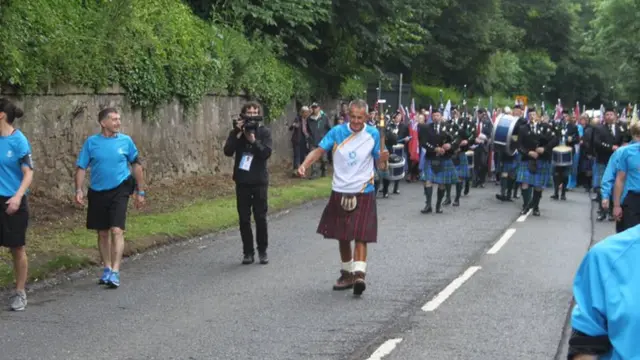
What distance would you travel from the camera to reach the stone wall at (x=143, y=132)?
15297 mm

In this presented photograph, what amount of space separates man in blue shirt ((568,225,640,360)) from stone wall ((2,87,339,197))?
1226 cm

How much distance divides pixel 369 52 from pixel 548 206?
9.99 m

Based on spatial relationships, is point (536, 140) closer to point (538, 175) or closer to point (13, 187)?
point (538, 175)

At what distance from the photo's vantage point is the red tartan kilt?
10.1m

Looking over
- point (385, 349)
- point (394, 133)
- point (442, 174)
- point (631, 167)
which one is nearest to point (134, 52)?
point (442, 174)

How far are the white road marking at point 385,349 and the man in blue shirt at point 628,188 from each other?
10.2 ft

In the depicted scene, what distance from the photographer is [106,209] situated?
1034 centimetres

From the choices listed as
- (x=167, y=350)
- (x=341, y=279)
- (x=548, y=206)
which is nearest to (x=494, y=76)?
(x=548, y=206)

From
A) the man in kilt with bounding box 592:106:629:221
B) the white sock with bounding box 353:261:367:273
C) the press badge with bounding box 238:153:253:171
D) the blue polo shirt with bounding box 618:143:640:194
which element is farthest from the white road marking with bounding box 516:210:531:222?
the white sock with bounding box 353:261:367:273

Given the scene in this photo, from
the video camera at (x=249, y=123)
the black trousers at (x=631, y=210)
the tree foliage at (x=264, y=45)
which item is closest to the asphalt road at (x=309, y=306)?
the black trousers at (x=631, y=210)

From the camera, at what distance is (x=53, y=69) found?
15.3 m

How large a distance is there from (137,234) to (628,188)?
246 inches

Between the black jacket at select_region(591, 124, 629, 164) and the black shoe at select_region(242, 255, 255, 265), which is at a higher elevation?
the black jacket at select_region(591, 124, 629, 164)

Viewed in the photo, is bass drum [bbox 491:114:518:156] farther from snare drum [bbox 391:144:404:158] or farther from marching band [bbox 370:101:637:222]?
snare drum [bbox 391:144:404:158]
